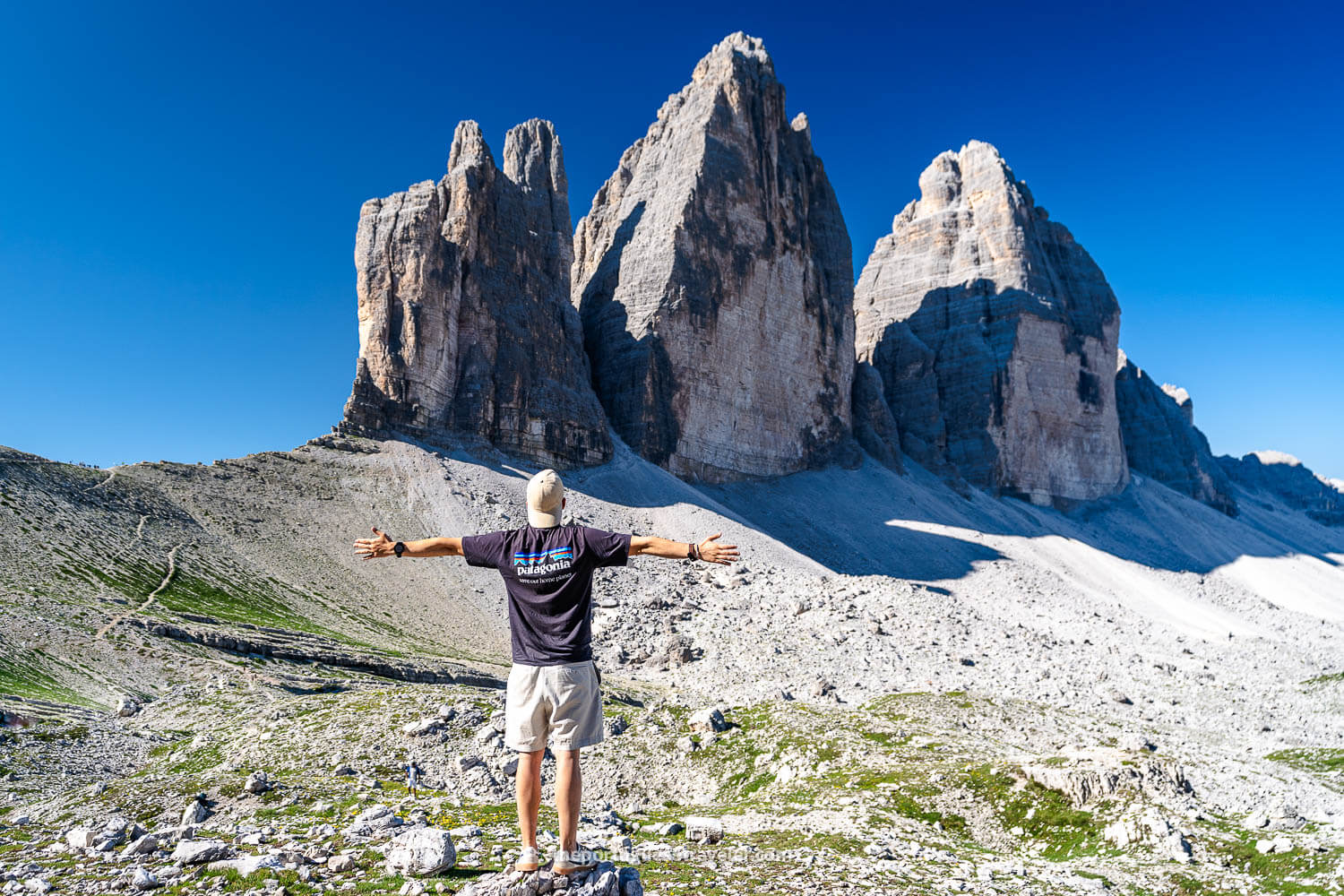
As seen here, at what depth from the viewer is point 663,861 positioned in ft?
25.3

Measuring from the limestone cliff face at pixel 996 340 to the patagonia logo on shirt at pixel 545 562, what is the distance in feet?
292

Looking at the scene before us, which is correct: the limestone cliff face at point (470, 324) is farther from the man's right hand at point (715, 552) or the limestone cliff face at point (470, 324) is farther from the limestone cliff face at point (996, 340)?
the man's right hand at point (715, 552)

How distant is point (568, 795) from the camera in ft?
20.0

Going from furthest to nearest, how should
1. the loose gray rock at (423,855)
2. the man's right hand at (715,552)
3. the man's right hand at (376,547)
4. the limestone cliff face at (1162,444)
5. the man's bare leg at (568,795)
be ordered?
the limestone cliff face at (1162,444)
the man's right hand at (376,547)
the loose gray rock at (423,855)
the man's right hand at (715,552)
the man's bare leg at (568,795)

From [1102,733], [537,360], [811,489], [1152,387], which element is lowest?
[1102,733]

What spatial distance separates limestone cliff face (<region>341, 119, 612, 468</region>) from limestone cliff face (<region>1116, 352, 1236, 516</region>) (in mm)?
85699

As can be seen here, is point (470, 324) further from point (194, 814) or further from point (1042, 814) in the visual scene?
point (1042, 814)

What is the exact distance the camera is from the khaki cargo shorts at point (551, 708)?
20.4 ft

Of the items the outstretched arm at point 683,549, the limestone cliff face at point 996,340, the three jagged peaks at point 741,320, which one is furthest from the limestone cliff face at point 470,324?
the outstretched arm at point 683,549

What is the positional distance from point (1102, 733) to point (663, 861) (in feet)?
48.9

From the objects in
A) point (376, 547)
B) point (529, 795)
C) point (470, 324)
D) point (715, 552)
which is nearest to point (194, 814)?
point (376, 547)

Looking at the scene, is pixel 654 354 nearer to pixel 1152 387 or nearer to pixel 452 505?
pixel 452 505

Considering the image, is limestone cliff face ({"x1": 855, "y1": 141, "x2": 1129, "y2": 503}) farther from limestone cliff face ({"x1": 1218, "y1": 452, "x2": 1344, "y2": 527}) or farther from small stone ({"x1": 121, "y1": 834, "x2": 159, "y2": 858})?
small stone ({"x1": 121, "y1": 834, "x2": 159, "y2": 858})

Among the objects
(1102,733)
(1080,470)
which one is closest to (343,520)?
(1102,733)
